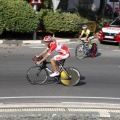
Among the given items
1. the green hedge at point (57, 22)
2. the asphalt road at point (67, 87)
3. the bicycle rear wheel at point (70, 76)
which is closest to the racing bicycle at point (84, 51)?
the asphalt road at point (67, 87)

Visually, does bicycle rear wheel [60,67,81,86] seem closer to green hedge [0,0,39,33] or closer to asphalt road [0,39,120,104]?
asphalt road [0,39,120,104]

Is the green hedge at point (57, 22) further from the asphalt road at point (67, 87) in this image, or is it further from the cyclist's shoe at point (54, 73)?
the cyclist's shoe at point (54, 73)

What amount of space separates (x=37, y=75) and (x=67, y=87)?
3.08ft

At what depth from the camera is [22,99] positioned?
1037 centimetres

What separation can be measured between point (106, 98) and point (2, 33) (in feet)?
43.1

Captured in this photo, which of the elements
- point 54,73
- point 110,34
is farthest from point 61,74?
point 110,34

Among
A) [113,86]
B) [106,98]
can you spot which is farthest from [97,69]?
[106,98]

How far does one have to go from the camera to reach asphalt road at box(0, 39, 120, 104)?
1055 centimetres

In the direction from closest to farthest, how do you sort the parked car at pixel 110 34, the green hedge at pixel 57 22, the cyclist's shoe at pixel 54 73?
the cyclist's shoe at pixel 54 73 < the parked car at pixel 110 34 < the green hedge at pixel 57 22

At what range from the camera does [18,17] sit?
22.1 m

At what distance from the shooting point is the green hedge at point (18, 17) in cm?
2200

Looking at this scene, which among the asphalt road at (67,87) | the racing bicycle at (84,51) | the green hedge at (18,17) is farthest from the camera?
the green hedge at (18,17)

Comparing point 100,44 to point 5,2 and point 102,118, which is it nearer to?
point 5,2

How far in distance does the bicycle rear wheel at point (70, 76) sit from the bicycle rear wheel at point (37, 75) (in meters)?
0.50
